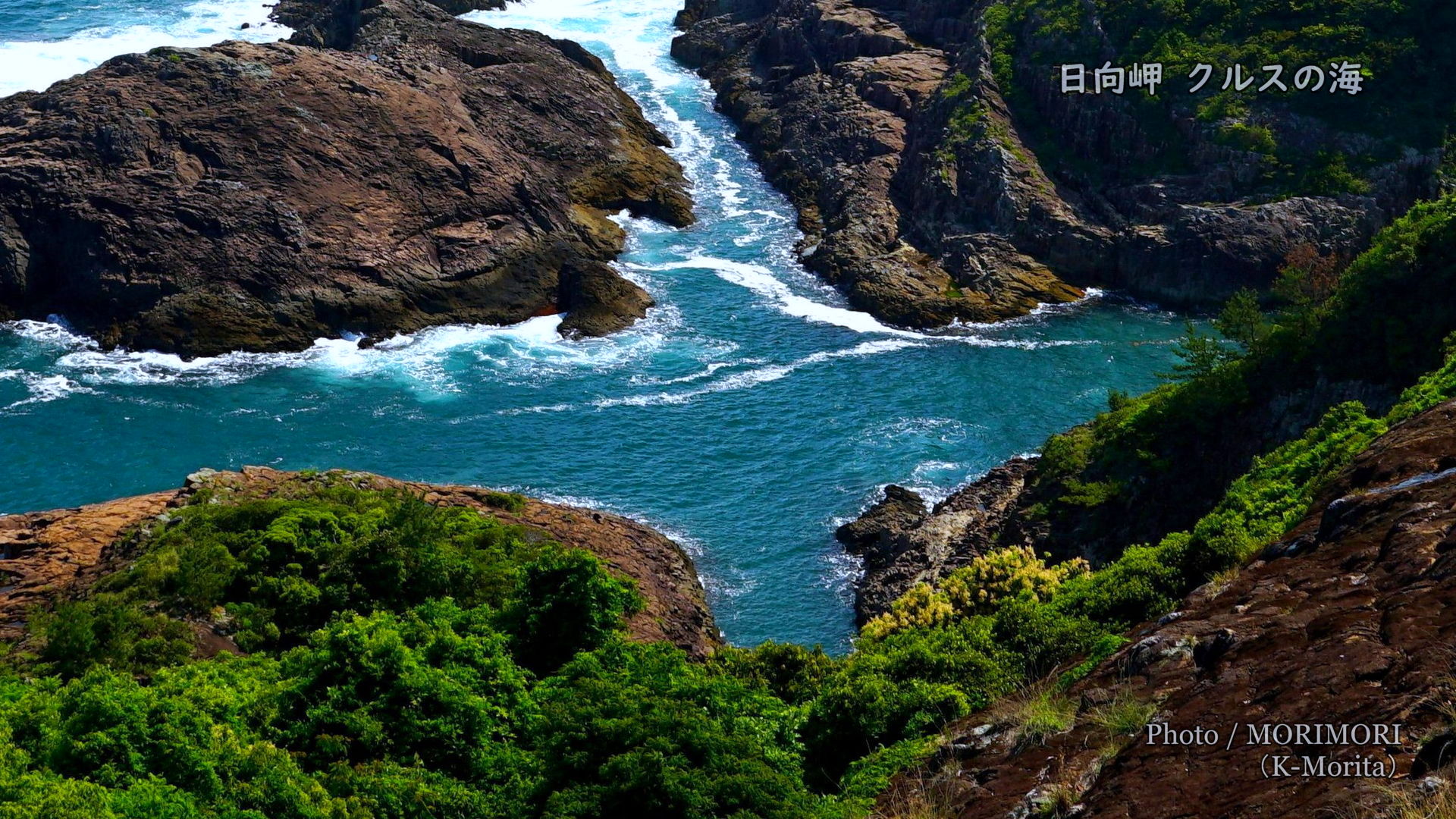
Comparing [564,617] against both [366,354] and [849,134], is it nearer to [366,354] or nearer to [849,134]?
[366,354]

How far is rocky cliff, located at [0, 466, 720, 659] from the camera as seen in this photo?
153 feet

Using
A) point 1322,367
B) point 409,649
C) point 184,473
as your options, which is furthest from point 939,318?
point 409,649

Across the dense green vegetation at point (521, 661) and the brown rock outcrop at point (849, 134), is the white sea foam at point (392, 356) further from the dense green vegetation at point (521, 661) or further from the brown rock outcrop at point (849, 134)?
the dense green vegetation at point (521, 661)

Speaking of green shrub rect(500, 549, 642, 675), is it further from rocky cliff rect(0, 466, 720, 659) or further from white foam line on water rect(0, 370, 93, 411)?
white foam line on water rect(0, 370, 93, 411)

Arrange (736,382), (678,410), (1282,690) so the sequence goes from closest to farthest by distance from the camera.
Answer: (1282,690) → (678,410) → (736,382)

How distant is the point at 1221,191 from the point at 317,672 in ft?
233

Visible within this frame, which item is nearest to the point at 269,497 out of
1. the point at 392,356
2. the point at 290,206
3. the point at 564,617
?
the point at 564,617

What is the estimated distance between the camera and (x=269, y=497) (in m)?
52.5

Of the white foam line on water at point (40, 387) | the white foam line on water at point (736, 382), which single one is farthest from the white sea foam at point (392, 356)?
the white foam line on water at point (736, 382)

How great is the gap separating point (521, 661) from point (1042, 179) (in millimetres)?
61837

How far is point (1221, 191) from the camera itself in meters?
86.8

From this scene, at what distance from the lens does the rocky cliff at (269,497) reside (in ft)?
153

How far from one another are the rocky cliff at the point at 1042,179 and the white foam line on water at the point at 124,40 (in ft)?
164

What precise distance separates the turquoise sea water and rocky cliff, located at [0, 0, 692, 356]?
2.50 m
